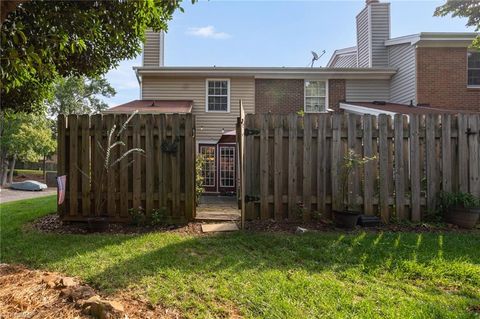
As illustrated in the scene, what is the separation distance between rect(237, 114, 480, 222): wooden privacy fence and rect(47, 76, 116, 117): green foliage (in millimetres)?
28887

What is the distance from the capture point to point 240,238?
476cm

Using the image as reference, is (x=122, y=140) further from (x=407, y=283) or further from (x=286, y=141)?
(x=407, y=283)

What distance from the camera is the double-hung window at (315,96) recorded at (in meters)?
14.1

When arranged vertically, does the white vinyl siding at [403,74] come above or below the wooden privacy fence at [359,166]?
above

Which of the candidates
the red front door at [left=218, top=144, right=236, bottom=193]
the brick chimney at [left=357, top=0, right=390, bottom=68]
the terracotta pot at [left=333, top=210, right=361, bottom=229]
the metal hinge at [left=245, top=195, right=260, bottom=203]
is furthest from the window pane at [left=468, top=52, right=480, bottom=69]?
the metal hinge at [left=245, top=195, right=260, bottom=203]

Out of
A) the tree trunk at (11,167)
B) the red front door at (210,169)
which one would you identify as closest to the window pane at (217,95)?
the red front door at (210,169)

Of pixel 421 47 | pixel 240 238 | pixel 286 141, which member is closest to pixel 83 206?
pixel 240 238

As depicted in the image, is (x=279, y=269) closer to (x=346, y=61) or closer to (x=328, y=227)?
(x=328, y=227)

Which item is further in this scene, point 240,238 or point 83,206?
point 83,206

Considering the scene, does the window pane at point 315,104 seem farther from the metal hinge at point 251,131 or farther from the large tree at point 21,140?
the large tree at point 21,140

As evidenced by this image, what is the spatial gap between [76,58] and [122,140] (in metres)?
1.49

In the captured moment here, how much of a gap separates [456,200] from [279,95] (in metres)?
9.42

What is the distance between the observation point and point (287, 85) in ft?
46.3

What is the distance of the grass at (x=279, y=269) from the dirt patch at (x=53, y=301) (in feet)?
0.49
